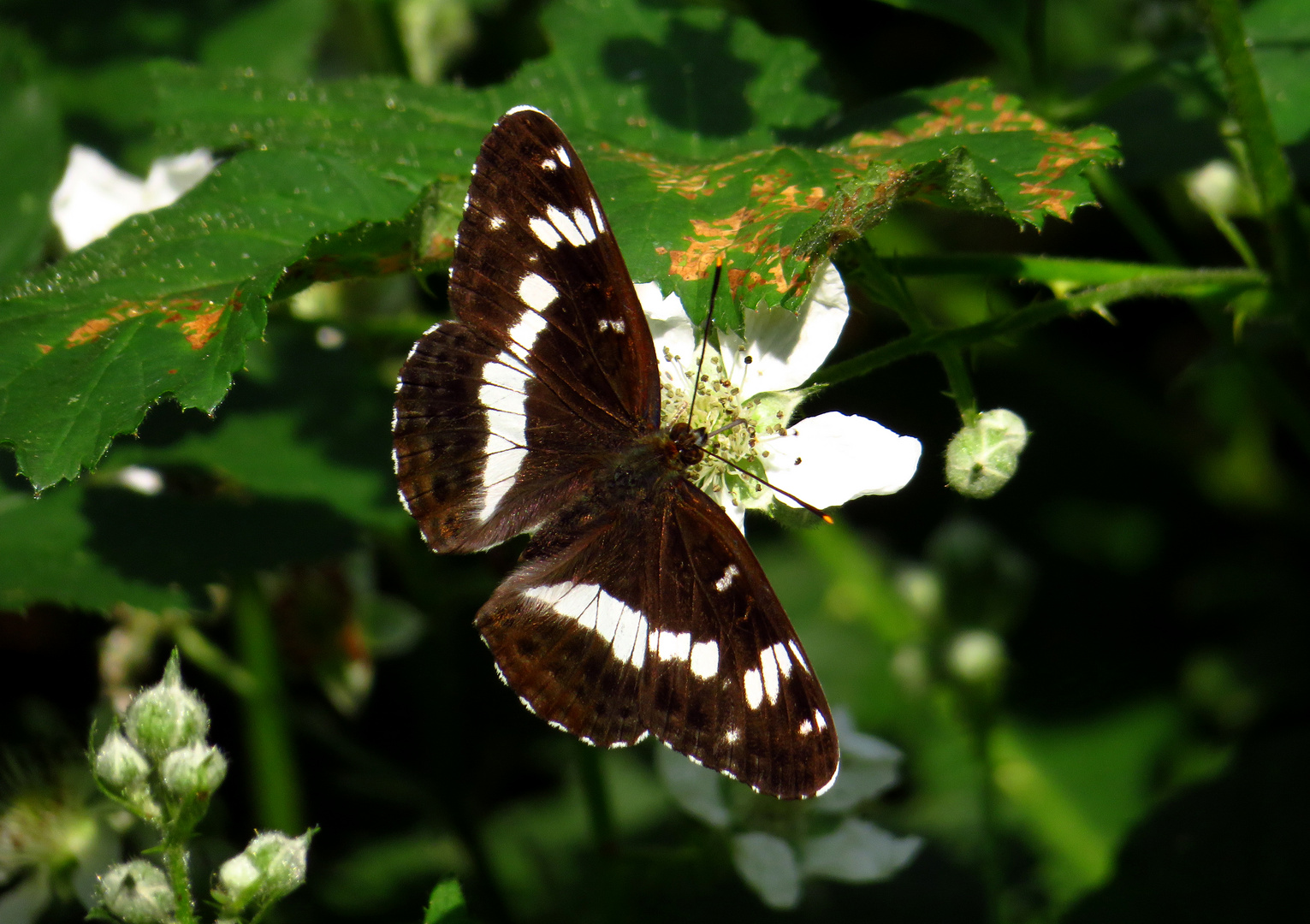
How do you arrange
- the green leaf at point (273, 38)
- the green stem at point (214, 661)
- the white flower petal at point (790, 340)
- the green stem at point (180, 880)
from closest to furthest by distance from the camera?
the green stem at point (180, 880) → the white flower petal at point (790, 340) → the green stem at point (214, 661) → the green leaf at point (273, 38)

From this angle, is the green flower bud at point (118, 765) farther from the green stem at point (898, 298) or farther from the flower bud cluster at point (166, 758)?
the green stem at point (898, 298)

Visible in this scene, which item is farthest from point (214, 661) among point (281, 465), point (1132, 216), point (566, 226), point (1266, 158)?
point (1266, 158)

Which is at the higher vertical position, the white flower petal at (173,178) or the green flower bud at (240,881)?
the white flower petal at (173,178)

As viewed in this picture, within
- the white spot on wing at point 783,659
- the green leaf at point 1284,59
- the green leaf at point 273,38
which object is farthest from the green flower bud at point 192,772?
the green leaf at point 273,38

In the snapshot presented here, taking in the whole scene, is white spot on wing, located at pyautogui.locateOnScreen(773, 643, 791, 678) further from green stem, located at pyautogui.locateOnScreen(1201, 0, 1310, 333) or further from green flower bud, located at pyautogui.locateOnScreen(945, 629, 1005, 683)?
green flower bud, located at pyautogui.locateOnScreen(945, 629, 1005, 683)

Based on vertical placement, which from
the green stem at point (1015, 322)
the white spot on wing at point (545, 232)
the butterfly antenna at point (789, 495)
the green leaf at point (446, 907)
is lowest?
the green leaf at point (446, 907)

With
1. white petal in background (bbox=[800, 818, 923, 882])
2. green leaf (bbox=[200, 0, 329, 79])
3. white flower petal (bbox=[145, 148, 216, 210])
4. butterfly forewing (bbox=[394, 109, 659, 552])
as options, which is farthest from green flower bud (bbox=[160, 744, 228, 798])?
green leaf (bbox=[200, 0, 329, 79])
